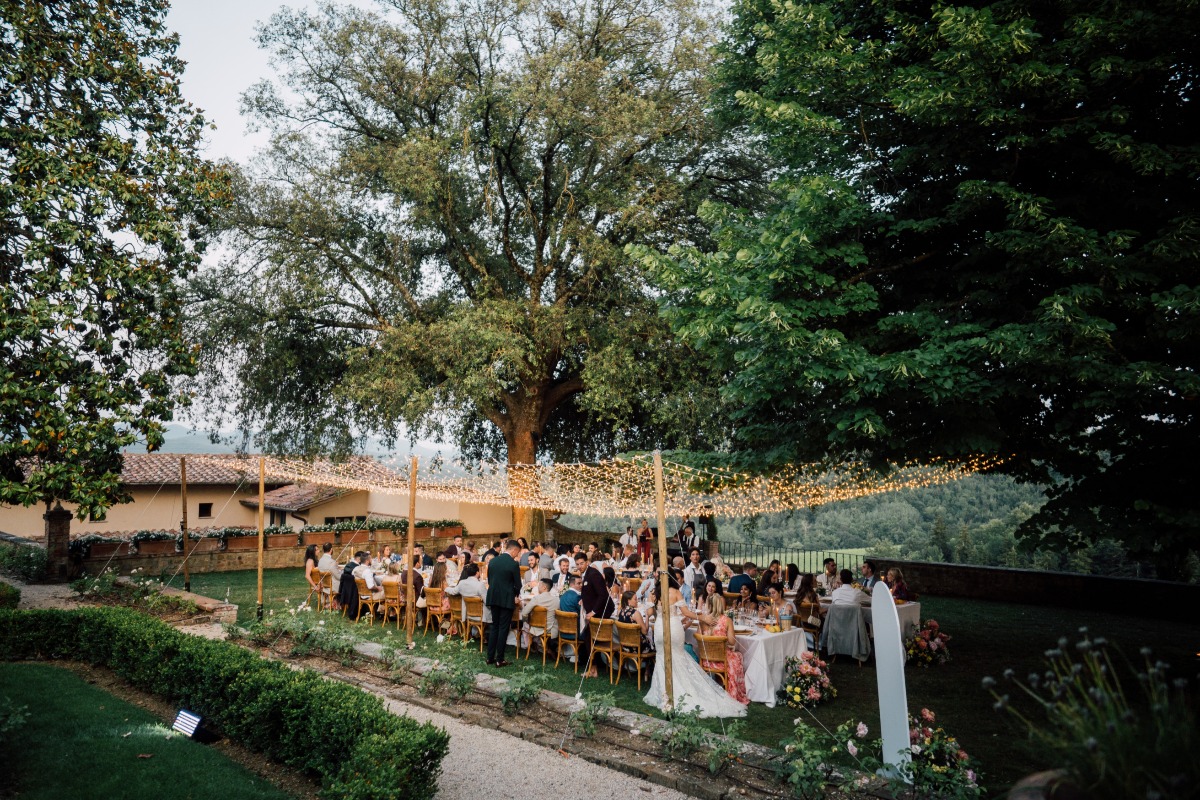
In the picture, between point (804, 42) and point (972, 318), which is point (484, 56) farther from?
point (972, 318)

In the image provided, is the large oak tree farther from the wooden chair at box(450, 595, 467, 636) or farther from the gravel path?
the gravel path

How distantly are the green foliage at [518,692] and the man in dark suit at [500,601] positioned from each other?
1.77 metres

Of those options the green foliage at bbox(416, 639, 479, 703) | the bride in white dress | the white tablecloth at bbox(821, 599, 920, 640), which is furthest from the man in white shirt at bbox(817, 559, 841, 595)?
the green foliage at bbox(416, 639, 479, 703)

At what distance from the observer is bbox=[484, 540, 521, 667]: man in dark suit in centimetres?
974

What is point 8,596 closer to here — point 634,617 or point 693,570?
point 634,617

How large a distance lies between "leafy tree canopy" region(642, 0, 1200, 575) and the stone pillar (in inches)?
609

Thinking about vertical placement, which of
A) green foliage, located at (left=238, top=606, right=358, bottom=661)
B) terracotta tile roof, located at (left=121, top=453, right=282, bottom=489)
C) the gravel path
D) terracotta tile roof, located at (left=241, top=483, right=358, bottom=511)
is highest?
terracotta tile roof, located at (left=121, top=453, right=282, bottom=489)

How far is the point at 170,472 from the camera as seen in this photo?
23969mm

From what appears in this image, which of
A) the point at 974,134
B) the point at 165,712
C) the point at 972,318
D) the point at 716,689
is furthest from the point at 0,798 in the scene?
the point at 974,134

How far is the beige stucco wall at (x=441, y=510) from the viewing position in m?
27.1

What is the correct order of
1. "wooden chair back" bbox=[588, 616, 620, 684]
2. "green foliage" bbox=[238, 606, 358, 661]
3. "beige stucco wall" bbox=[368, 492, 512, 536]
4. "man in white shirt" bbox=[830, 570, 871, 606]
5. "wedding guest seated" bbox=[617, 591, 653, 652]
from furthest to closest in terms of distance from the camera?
1. "beige stucco wall" bbox=[368, 492, 512, 536]
2. "man in white shirt" bbox=[830, 570, 871, 606]
3. "green foliage" bbox=[238, 606, 358, 661]
4. "wooden chair back" bbox=[588, 616, 620, 684]
5. "wedding guest seated" bbox=[617, 591, 653, 652]

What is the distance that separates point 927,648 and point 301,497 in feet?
76.0

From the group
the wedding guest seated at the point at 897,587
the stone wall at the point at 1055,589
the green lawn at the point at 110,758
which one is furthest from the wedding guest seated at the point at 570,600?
the stone wall at the point at 1055,589

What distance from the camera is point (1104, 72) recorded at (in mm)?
6758
